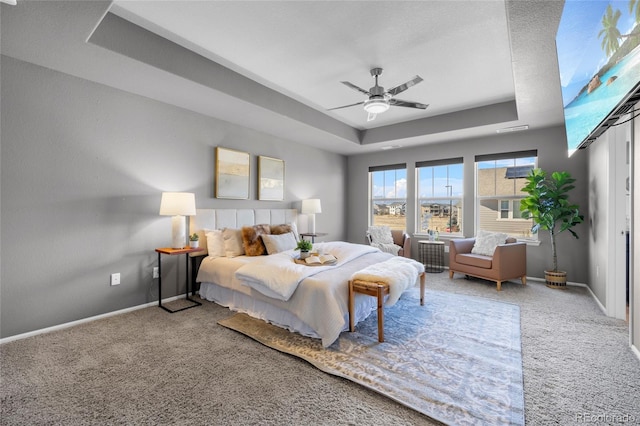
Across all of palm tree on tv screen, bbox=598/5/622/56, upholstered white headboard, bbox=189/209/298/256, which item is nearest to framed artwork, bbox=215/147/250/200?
upholstered white headboard, bbox=189/209/298/256

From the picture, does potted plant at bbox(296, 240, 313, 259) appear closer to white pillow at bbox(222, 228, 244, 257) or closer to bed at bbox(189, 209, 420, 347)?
bed at bbox(189, 209, 420, 347)

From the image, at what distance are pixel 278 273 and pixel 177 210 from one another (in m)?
1.55

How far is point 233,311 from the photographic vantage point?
3340mm

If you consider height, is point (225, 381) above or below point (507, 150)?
below

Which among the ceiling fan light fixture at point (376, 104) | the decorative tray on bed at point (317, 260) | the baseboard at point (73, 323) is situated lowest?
the baseboard at point (73, 323)

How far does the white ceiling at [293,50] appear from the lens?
2.28 meters

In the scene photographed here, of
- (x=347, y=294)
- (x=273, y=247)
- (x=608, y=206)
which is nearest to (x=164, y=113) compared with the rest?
(x=273, y=247)

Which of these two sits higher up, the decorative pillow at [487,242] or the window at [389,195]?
the window at [389,195]

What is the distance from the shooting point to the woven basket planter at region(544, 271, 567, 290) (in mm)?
4266

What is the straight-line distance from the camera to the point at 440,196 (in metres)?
5.93

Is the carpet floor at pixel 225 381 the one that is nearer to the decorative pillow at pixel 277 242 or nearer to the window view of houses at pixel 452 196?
A: the decorative pillow at pixel 277 242

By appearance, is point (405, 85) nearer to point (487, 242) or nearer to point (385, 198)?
point (487, 242)

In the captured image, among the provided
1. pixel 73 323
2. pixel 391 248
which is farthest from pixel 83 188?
pixel 391 248

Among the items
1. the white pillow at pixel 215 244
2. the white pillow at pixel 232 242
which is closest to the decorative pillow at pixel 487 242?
the white pillow at pixel 232 242
